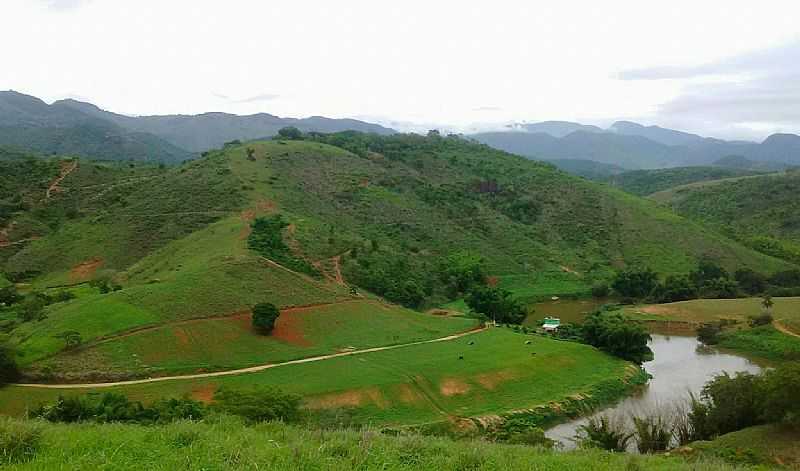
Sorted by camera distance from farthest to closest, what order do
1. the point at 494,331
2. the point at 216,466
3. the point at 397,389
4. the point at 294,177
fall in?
1. the point at 294,177
2. the point at 494,331
3. the point at 397,389
4. the point at 216,466

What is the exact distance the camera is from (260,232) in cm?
A: 6556

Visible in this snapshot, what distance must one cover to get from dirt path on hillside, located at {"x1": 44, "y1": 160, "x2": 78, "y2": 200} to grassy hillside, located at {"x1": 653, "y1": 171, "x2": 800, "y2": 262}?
120454mm

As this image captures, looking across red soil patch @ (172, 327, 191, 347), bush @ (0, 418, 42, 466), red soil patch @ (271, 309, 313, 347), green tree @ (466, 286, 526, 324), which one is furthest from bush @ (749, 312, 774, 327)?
bush @ (0, 418, 42, 466)

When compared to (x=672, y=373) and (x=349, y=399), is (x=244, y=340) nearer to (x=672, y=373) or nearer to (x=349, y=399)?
(x=349, y=399)

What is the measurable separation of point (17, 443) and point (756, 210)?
15929 cm

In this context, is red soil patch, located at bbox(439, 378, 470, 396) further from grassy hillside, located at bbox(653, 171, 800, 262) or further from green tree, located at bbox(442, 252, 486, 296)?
grassy hillside, located at bbox(653, 171, 800, 262)

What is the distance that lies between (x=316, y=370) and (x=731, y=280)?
6972 cm

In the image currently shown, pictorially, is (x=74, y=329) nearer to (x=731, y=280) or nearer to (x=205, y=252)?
(x=205, y=252)

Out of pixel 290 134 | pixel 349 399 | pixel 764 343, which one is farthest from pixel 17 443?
pixel 290 134

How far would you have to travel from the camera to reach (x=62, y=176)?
3686 inches

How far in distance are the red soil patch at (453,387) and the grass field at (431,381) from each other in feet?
0.24

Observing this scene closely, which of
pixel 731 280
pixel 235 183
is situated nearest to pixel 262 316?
pixel 235 183

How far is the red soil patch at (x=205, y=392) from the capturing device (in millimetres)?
34688

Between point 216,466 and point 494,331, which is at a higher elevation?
point 216,466
